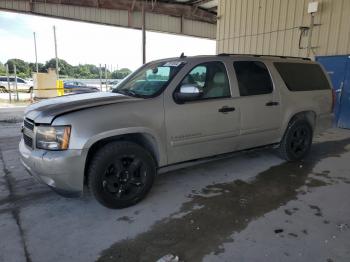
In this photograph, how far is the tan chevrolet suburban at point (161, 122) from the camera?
3.04 m

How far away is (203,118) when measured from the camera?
3.82 meters

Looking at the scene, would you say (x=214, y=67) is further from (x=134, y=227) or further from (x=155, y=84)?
(x=134, y=227)

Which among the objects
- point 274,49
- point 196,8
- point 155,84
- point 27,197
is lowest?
point 27,197

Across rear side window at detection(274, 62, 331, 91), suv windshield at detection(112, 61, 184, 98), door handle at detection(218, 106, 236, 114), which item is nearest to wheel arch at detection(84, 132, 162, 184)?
suv windshield at detection(112, 61, 184, 98)

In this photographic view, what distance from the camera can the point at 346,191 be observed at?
157 inches

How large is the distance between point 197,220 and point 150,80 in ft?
6.42

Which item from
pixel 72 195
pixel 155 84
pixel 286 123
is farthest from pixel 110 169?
pixel 286 123

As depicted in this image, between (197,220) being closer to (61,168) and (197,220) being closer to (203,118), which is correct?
(203,118)

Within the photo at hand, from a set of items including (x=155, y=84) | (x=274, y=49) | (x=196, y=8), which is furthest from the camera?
(x=196, y=8)

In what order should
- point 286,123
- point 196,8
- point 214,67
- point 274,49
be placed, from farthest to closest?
1. point 196,8
2. point 274,49
3. point 286,123
4. point 214,67

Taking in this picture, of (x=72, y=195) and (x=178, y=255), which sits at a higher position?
(x=72, y=195)

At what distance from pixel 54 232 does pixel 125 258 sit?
88cm

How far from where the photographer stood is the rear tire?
496cm

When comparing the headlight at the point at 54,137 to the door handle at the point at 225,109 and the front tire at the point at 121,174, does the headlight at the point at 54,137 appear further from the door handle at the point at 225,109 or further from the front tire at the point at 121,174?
the door handle at the point at 225,109
